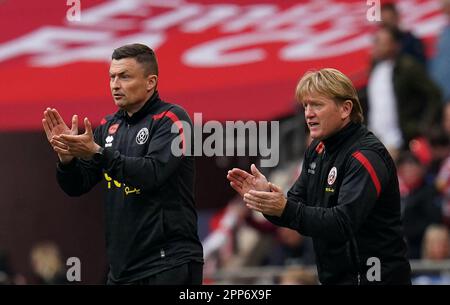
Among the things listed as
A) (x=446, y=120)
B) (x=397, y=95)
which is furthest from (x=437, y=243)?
(x=397, y=95)

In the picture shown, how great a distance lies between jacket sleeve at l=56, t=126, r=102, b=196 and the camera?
20.3ft

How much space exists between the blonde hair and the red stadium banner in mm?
6326

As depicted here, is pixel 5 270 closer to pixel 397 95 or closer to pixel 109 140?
pixel 397 95

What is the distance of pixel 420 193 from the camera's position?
35.3ft

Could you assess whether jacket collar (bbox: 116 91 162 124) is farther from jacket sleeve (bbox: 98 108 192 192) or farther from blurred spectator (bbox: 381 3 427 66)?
blurred spectator (bbox: 381 3 427 66)

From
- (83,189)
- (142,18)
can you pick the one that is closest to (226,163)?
(142,18)

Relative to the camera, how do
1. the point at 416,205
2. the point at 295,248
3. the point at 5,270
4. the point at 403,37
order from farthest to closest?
the point at 5,270, the point at 403,37, the point at 295,248, the point at 416,205

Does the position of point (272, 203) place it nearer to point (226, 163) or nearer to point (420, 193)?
point (420, 193)

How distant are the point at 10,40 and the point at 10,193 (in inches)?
75.9

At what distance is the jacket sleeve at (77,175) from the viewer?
20.3ft

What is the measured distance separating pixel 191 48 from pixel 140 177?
6.95m

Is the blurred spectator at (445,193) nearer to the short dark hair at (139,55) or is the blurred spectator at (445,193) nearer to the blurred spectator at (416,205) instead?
the blurred spectator at (416,205)

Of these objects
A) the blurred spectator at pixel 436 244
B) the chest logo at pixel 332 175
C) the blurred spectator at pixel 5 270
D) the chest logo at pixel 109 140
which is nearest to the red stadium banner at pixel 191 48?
the blurred spectator at pixel 5 270

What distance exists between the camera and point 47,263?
1284 cm
